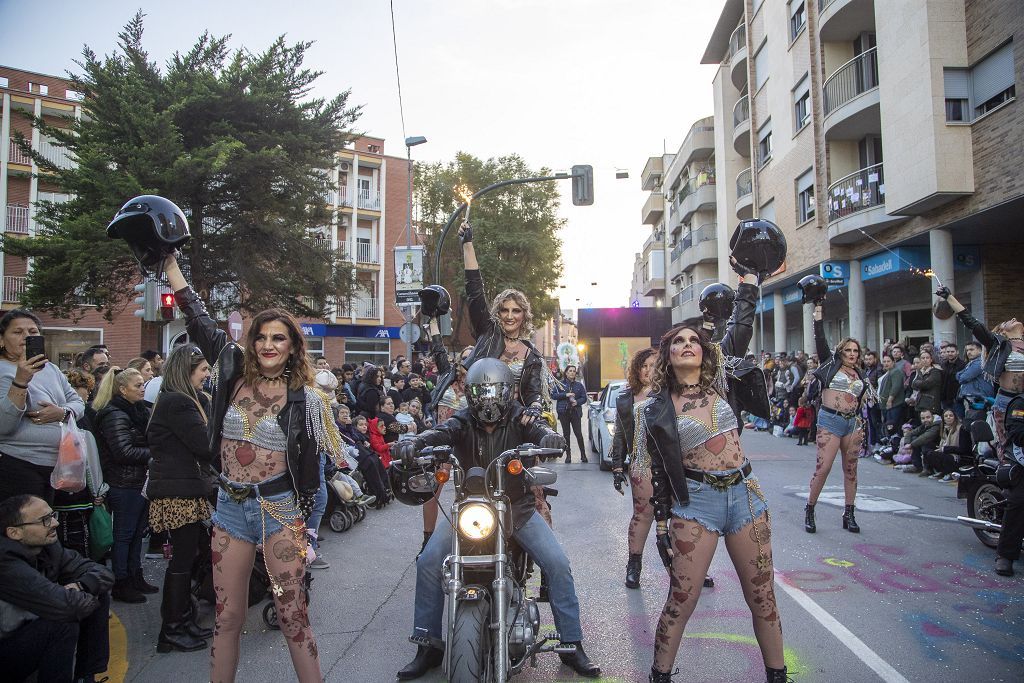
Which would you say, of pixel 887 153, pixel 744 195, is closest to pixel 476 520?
pixel 887 153

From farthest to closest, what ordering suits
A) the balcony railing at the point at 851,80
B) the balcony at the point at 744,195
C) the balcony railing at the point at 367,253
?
the balcony railing at the point at 367,253 < the balcony at the point at 744,195 < the balcony railing at the point at 851,80

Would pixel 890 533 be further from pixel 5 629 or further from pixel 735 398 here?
pixel 5 629

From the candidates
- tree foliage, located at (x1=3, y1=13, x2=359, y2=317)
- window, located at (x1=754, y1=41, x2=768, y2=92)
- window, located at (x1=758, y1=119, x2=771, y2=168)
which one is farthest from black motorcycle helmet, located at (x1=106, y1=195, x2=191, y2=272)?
window, located at (x1=754, y1=41, x2=768, y2=92)

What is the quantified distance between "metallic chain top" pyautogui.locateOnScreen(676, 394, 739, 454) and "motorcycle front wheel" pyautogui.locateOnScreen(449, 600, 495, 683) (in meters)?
1.28

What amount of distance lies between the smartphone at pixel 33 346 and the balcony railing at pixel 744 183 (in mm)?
28543

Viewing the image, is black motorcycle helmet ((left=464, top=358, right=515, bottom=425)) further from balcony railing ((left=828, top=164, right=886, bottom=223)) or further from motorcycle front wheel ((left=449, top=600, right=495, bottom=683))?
balcony railing ((left=828, top=164, right=886, bottom=223))

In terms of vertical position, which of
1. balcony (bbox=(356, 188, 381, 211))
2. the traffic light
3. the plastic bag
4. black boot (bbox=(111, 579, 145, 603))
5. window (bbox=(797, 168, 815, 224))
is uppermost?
balcony (bbox=(356, 188, 381, 211))

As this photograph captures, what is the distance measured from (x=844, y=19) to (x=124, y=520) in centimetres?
2117

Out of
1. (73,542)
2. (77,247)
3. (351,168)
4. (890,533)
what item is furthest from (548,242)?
(73,542)

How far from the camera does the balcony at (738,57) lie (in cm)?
2945

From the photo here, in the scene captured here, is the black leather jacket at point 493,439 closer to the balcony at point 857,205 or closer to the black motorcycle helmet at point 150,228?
the black motorcycle helmet at point 150,228

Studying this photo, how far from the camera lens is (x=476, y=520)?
10.8ft

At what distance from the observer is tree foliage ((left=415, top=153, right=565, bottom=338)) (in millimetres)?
36875

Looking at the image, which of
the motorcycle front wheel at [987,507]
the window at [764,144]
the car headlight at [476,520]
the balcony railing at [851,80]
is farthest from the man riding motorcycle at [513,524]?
the window at [764,144]
